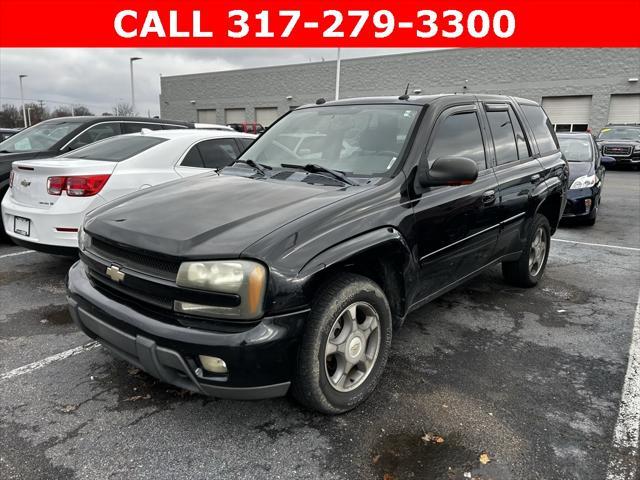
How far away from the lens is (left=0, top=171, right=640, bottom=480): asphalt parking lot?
7.58ft

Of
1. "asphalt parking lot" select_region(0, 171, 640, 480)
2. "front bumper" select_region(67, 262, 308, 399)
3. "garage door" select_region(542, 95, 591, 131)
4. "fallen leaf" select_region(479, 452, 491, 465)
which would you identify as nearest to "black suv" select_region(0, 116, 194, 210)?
"asphalt parking lot" select_region(0, 171, 640, 480)

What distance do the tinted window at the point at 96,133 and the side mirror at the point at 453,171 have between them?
5.73 meters

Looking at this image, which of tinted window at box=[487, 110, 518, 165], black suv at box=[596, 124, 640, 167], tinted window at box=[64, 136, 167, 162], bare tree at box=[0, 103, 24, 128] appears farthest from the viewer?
bare tree at box=[0, 103, 24, 128]

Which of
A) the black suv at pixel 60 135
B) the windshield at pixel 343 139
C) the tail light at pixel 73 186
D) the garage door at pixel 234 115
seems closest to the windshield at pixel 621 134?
the black suv at pixel 60 135

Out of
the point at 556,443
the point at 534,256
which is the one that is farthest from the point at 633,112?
the point at 556,443

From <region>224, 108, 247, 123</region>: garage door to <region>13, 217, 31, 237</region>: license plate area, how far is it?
36587 mm

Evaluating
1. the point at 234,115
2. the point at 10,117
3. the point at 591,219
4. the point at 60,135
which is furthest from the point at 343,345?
the point at 10,117

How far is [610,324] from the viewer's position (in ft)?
13.4

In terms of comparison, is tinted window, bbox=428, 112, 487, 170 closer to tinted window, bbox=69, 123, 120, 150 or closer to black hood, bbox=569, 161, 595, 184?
black hood, bbox=569, 161, 595, 184

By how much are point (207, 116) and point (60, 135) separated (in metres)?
37.6

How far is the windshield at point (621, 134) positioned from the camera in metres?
19.3

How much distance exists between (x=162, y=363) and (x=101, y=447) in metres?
0.58

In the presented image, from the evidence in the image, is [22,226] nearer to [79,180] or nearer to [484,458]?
[79,180]

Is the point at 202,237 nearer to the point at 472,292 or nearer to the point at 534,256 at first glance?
the point at 472,292
